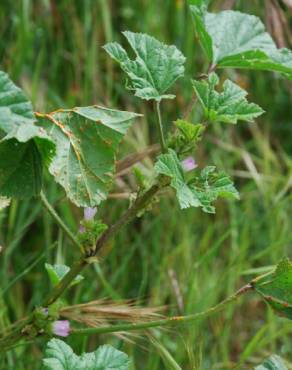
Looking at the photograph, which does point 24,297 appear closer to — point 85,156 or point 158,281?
point 158,281

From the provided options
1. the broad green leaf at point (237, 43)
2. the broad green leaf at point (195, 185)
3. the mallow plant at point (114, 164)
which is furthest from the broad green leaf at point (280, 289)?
the broad green leaf at point (237, 43)

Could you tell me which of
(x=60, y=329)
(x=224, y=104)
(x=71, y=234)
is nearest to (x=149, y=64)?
(x=224, y=104)

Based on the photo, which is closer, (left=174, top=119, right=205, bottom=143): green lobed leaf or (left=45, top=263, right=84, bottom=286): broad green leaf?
(left=174, top=119, right=205, bottom=143): green lobed leaf

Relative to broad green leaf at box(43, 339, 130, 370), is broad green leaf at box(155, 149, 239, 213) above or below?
above

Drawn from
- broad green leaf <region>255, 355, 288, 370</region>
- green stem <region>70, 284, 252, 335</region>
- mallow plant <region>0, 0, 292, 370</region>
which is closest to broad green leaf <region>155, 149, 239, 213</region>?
mallow plant <region>0, 0, 292, 370</region>

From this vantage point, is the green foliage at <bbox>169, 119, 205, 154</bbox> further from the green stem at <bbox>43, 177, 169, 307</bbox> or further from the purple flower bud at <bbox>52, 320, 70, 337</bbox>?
the purple flower bud at <bbox>52, 320, 70, 337</bbox>

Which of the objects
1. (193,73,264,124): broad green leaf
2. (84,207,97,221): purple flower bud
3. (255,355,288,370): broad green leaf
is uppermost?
(193,73,264,124): broad green leaf

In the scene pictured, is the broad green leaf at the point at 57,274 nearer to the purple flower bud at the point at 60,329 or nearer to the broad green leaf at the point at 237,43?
the purple flower bud at the point at 60,329
